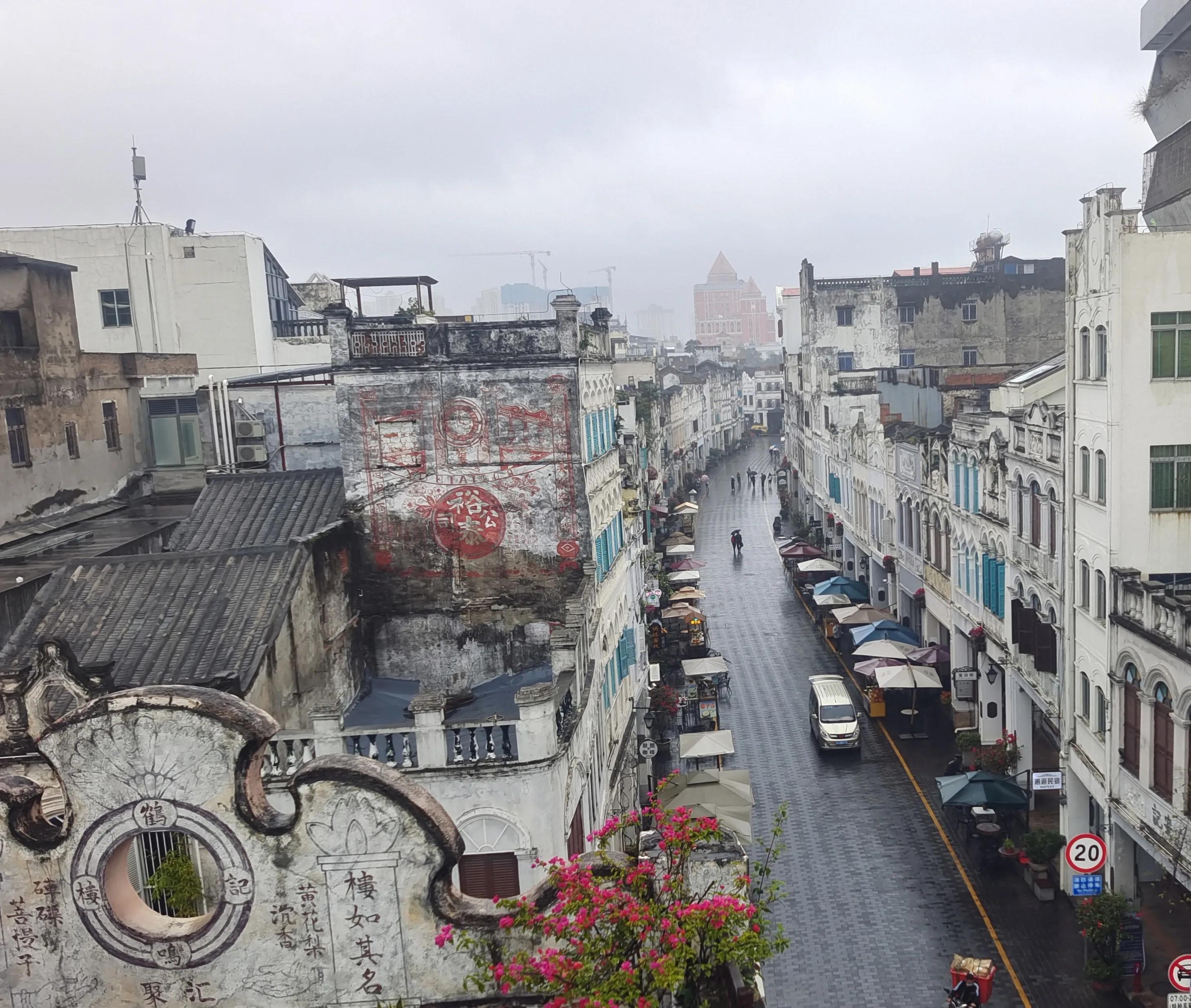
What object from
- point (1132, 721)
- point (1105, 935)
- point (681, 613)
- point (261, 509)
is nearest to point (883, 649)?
point (681, 613)

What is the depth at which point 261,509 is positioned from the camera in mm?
24844

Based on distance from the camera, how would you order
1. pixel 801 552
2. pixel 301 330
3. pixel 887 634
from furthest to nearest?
pixel 801 552 → pixel 301 330 → pixel 887 634

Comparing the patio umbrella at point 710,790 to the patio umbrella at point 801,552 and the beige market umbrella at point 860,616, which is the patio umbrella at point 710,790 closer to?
the beige market umbrella at point 860,616

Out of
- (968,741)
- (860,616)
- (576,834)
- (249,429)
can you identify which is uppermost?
(249,429)

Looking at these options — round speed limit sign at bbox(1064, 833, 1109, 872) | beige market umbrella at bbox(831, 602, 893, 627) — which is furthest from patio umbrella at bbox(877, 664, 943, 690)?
round speed limit sign at bbox(1064, 833, 1109, 872)

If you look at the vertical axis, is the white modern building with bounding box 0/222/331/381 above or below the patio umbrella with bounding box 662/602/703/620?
above

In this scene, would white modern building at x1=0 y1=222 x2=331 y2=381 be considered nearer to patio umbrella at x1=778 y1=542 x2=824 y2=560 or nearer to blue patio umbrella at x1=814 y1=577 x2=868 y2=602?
blue patio umbrella at x1=814 y1=577 x2=868 y2=602

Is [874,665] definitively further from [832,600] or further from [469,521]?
[469,521]

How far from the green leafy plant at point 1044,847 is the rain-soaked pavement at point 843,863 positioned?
55.6 inches

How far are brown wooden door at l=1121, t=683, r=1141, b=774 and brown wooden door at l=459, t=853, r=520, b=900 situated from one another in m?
12.4

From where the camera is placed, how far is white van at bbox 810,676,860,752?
1423 inches

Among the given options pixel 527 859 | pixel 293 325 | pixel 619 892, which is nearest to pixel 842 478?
pixel 293 325

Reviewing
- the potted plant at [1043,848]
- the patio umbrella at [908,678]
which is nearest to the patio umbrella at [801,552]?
the patio umbrella at [908,678]

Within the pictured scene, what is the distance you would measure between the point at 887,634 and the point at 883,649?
1783 mm
